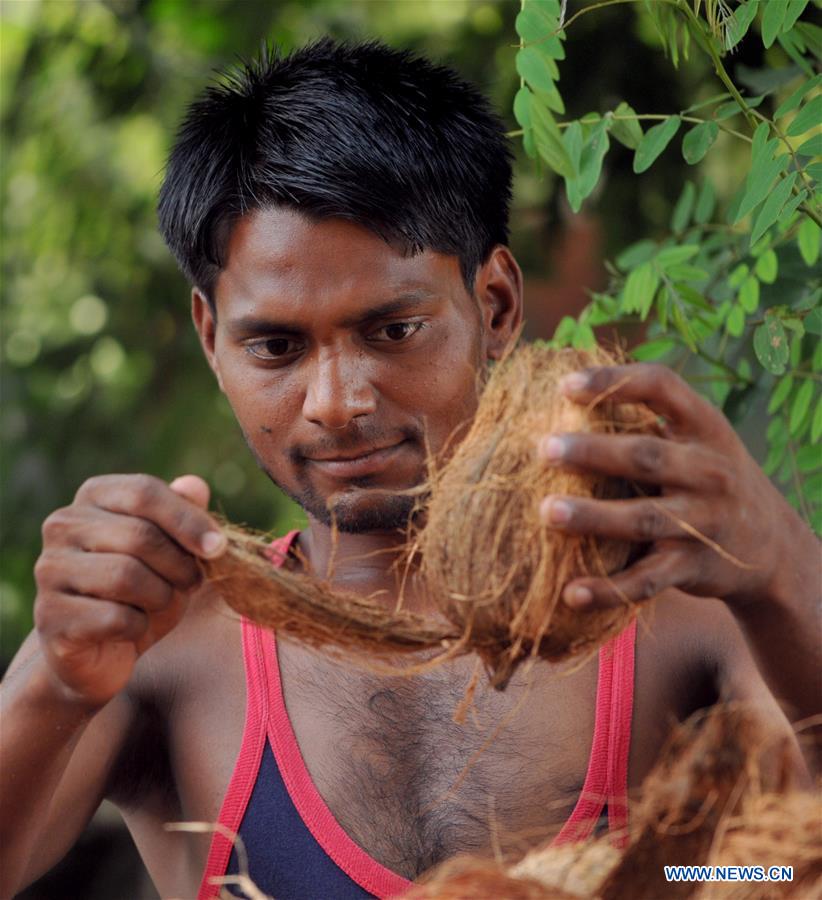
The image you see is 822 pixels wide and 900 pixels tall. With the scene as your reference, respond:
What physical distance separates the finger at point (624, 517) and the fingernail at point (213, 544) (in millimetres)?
373

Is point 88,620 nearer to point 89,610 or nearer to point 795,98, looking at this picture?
point 89,610

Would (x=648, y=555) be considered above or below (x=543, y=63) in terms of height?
below

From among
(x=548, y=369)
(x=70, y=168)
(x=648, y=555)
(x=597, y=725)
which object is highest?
(x=70, y=168)

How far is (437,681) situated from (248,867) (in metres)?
0.41

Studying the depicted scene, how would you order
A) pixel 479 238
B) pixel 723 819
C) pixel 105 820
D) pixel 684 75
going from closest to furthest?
1. pixel 723 819
2. pixel 479 238
3. pixel 684 75
4. pixel 105 820

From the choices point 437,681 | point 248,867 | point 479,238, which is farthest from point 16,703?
point 479,238

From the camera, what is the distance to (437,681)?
2189 mm

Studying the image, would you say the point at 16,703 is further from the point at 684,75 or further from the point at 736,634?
the point at 684,75

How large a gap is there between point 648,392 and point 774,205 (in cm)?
63

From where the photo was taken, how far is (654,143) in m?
2.12

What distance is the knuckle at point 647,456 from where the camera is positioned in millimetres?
1377

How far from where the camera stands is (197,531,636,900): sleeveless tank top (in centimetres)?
203

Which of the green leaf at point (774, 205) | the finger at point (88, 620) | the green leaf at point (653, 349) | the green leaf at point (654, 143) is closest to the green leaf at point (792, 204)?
the green leaf at point (774, 205)

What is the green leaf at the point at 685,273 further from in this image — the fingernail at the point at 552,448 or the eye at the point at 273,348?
the fingernail at the point at 552,448
